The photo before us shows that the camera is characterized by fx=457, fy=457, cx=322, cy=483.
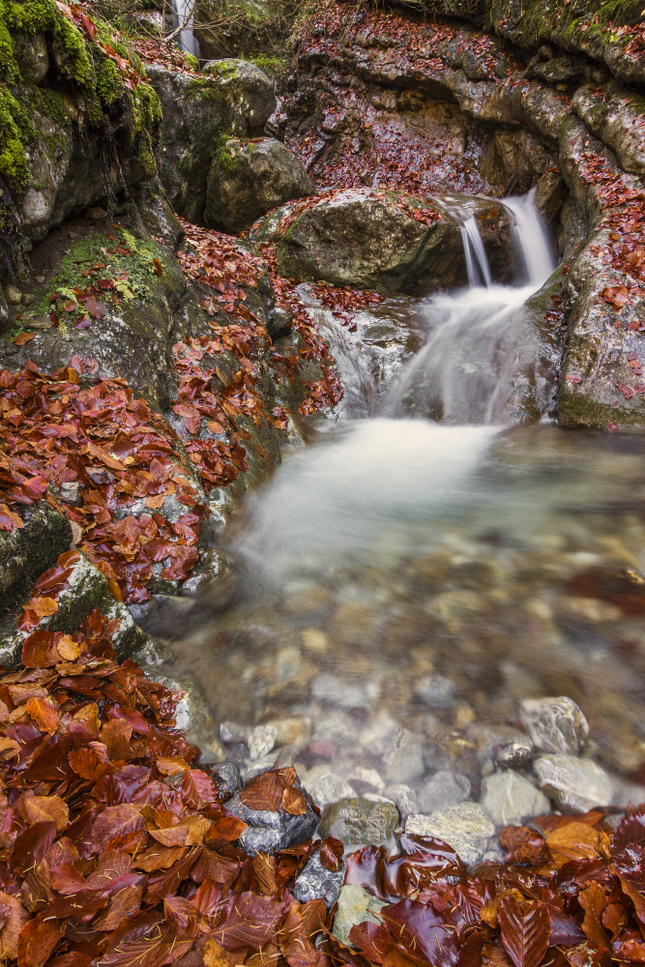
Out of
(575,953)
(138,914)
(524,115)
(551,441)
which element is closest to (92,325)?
(138,914)

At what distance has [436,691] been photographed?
2.15m

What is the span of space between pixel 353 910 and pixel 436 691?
94 cm

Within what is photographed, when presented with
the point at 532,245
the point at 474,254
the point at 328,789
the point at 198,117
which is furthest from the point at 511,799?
the point at 198,117

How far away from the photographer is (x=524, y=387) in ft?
19.5

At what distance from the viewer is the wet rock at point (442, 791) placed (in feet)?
5.58

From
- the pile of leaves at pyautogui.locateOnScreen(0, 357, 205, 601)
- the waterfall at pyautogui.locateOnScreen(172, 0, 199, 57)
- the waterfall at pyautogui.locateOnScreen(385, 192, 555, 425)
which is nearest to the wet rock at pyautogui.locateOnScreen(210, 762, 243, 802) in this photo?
the pile of leaves at pyautogui.locateOnScreen(0, 357, 205, 601)

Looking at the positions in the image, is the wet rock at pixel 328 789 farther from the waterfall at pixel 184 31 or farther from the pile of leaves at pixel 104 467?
the waterfall at pixel 184 31

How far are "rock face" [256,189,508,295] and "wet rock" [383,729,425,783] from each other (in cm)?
749

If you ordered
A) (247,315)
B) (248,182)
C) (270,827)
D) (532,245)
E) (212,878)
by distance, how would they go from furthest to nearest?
1. (532,245)
2. (248,182)
3. (247,315)
4. (270,827)
5. (212,878)

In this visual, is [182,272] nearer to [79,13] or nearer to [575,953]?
[79,13]

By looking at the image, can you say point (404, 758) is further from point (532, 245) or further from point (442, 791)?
point (532, 245)

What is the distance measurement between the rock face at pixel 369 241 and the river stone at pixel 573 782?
7615mm

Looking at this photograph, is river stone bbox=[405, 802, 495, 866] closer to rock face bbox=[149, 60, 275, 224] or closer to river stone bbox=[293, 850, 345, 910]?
river stone bbox=[293, 850, 345, 910]

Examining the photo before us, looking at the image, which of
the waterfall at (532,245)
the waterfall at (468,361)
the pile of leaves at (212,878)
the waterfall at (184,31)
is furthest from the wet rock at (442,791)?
the waterfall at (184,31)
